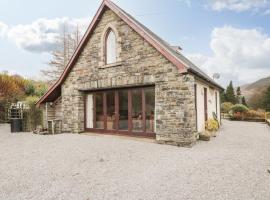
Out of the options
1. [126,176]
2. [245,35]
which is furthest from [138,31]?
[245,35]

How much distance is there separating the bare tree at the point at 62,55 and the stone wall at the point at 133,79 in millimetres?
16920

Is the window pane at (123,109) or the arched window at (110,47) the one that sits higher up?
the arched window at (110,47)

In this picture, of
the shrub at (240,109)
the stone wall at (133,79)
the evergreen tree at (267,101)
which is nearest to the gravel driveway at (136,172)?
the stone wall at (133,79)

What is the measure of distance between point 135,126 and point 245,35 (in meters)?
11.8

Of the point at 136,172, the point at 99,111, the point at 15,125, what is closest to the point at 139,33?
the point at 99,111

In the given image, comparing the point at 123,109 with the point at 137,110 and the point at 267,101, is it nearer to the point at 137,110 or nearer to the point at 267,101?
the point at 137,110

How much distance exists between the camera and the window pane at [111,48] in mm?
11436

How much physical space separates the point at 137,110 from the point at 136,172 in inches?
202

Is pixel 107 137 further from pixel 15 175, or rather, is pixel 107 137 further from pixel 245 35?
pixel 245 35

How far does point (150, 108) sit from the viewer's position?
33.7ft

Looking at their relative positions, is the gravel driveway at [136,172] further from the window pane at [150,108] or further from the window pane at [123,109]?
the window pane at [123,109]

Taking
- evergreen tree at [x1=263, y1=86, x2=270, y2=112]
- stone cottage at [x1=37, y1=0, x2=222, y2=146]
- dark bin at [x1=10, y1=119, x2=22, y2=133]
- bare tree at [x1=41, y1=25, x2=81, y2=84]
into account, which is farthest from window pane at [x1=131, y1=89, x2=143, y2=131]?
evergreen tree at [x1=263, y1=86, x2=270, y2=112]

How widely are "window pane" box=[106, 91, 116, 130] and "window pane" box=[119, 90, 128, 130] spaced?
0.50 metres

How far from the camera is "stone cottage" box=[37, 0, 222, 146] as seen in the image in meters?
9.13
